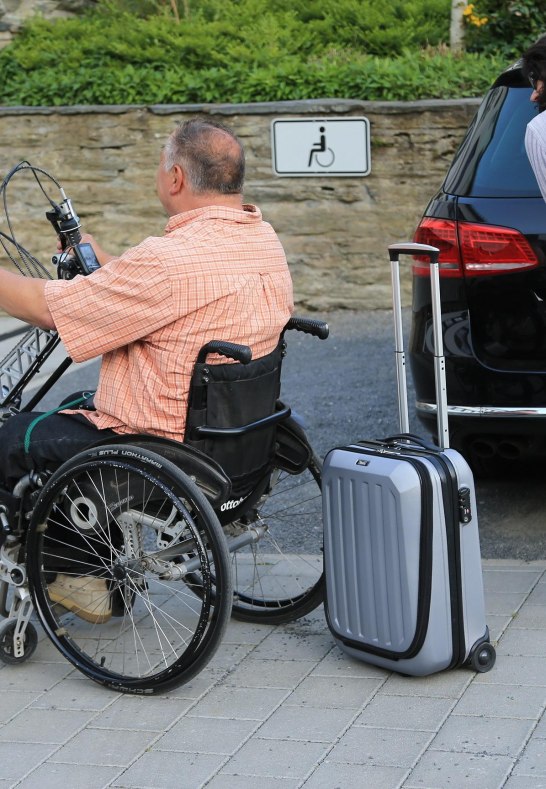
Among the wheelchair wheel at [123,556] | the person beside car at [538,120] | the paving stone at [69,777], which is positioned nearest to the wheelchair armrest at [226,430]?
the wheelchair wheel at [123,556]

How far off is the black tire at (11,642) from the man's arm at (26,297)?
0.92 meters

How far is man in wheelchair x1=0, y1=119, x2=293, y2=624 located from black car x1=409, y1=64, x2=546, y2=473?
899 mm

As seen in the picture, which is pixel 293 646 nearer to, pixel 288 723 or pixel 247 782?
pixel 288 723

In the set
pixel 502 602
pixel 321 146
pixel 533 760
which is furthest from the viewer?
pixel 321 146

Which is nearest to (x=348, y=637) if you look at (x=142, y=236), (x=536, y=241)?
(x=536, y=241)

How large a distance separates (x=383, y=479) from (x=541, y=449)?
3.84 ft

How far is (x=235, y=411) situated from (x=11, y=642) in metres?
0.98

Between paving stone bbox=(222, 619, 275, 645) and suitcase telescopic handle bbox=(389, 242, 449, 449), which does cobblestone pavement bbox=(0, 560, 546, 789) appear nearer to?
paving stone bbox=(222, 619, 275, 645)

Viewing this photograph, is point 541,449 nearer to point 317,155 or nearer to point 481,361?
point 481,361

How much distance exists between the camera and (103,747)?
3.13 meters

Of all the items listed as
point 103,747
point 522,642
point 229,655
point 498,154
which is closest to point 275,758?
point 103,747

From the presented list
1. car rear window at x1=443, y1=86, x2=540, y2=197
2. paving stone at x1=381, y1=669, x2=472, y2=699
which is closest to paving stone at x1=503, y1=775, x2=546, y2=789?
paving stone at x1=381, y1=669, x2=472, y2=699

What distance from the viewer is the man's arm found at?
329 centimetres

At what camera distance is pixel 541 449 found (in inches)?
168
